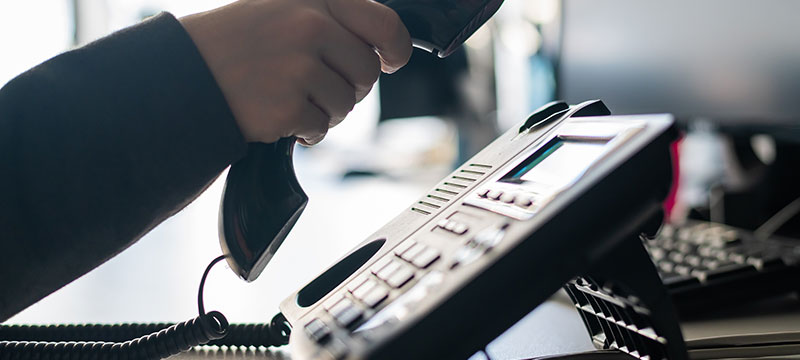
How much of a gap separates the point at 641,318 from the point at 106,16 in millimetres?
3347

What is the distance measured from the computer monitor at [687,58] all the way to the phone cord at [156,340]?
49 cm

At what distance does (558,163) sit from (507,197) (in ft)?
0.11

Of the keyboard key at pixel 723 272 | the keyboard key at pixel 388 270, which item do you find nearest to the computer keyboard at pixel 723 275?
the keyboard key at pixel 723 272

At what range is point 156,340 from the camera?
42 cm

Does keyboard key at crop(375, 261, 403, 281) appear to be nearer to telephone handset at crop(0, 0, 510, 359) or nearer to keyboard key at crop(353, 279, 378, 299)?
keyboard key at crop(353, 279, 378, 299)

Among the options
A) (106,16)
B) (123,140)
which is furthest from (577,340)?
(106,16)

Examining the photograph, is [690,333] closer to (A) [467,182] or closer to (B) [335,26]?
(A) [467,182]

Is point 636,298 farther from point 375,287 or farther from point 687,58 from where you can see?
point 687,58

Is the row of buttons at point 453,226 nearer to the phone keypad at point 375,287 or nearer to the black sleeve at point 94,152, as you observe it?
the phone keypad at point 375,287

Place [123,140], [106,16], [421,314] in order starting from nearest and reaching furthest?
1. [421,314]
2. [123,140]
3. [106,16]

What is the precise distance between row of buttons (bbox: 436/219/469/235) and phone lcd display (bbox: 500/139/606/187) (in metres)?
0.04

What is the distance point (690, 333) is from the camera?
0.39 m

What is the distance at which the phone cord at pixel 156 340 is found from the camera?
16.7 inches

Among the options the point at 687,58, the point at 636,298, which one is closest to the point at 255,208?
the point at 636,298
